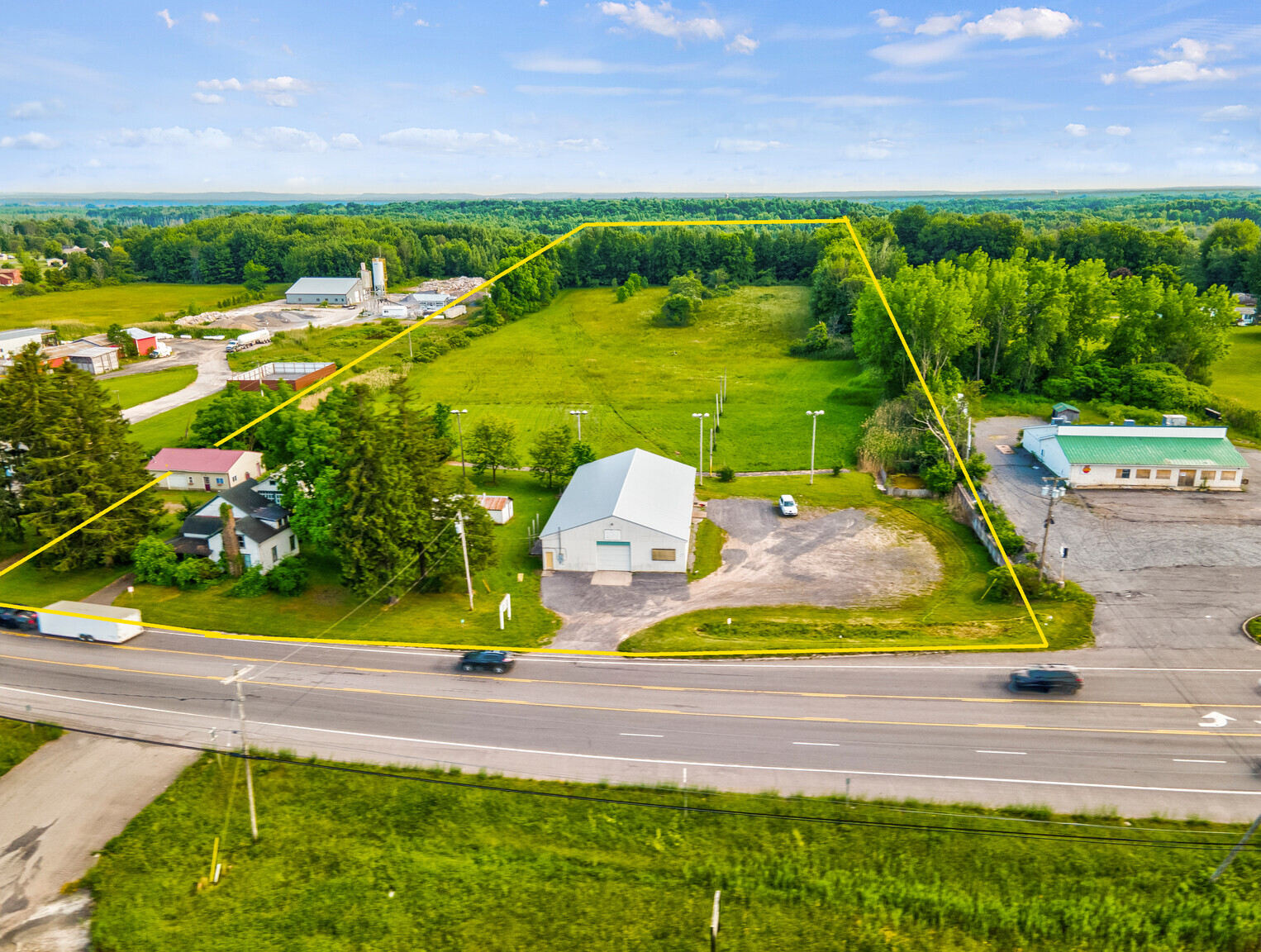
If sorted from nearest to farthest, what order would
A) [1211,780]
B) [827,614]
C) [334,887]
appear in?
1. [334,887]
2. [1211,780]
3. [827,614]

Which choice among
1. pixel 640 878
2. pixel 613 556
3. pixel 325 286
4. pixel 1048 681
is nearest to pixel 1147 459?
pixel 1048 681

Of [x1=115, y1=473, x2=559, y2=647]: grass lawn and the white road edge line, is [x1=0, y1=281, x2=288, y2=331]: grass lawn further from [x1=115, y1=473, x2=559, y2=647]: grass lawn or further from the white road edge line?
the white road edge line

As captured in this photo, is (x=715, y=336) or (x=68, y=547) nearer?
(x=68, y=547)

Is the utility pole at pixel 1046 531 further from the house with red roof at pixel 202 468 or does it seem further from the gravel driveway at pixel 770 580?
the house with red roof at pixel 202 468

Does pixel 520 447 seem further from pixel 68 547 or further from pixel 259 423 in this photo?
pixel 68 547

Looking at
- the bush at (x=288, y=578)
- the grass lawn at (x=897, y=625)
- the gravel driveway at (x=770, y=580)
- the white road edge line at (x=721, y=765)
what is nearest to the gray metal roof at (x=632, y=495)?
the gravel driveway at (x=770, y=580)

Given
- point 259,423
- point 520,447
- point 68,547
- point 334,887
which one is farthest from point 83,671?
point 520,447

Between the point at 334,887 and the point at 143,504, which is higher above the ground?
the point at 143,504
